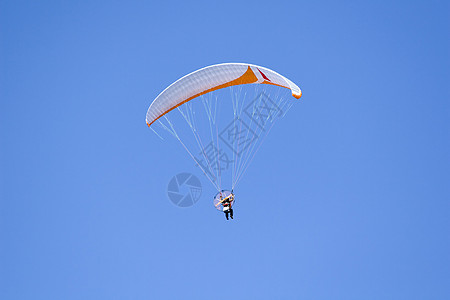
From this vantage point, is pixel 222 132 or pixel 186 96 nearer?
pixel 186 96

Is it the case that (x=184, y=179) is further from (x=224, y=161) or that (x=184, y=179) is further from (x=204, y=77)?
(x=204, y=77)

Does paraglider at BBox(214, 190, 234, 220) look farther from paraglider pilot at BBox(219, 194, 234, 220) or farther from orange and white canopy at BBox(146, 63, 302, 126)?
orange and white canopy at BBox(146, 63, 302, 126)

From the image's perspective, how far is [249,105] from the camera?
20.6 meters

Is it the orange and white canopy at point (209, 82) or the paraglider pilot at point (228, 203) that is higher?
the orange and white canopy at point (209, 82)

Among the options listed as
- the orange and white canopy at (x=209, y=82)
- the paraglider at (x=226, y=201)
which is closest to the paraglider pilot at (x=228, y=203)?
the paraglider at (x=226, y=201)

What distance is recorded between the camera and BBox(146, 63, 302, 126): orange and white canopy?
63.2 ft

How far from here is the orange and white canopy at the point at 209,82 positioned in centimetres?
1927

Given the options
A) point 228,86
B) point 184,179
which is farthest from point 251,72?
point 184,179

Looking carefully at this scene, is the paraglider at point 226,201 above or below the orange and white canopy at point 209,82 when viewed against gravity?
below

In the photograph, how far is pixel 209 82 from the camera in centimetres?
1966

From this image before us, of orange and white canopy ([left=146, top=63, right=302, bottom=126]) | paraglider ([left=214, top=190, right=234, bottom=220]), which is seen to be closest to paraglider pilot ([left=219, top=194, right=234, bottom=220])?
paraglider ([left=214, top=190, right=234, bottom=220])

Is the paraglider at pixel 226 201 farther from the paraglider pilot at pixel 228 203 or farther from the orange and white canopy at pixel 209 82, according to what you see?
the orange and white canopy at pixel 209 82

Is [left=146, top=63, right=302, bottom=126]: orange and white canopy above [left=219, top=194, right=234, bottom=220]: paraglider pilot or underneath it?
above

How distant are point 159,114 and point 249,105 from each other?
3.91 m
